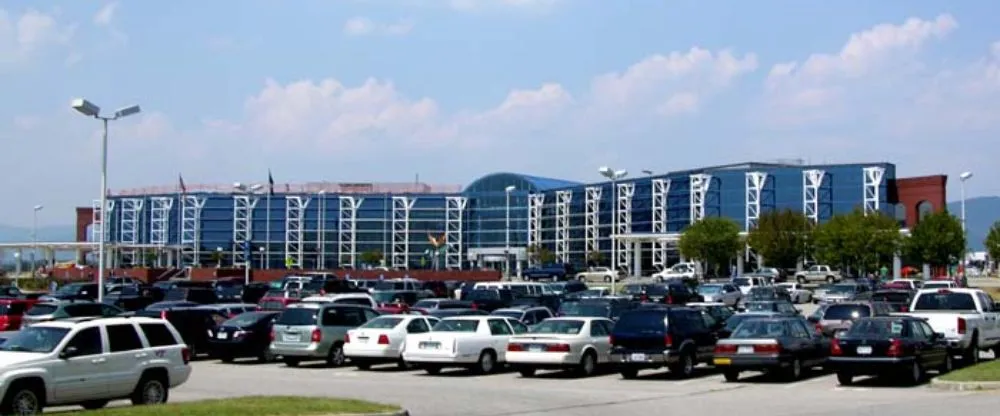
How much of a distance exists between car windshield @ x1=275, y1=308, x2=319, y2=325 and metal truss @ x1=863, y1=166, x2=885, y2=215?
79.6 meters

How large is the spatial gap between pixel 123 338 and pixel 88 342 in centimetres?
65

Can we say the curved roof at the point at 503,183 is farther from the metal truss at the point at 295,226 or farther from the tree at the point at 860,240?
the tree at the point at 860,240

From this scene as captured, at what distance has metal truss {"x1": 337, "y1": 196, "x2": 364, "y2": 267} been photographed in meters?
129

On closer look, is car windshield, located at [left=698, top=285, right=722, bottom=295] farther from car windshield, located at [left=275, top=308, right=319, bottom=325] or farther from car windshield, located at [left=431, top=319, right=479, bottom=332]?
car windshield, located at [left=431, top=319, right=479, bottom=332]

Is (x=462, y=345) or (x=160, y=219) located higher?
(x=160, y=219)

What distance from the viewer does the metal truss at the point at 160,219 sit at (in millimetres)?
133750

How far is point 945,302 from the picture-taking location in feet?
99.6

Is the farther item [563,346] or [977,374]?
[563,346]

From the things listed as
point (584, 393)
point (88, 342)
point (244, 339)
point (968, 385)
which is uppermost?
point (88, 342)

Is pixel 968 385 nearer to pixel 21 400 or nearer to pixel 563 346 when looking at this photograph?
pixel 563 346

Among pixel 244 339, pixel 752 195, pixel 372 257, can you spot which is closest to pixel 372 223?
pixel 372 257

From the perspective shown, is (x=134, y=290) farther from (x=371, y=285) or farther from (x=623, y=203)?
(x=623, y=203)

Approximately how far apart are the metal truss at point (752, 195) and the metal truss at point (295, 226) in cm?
4484

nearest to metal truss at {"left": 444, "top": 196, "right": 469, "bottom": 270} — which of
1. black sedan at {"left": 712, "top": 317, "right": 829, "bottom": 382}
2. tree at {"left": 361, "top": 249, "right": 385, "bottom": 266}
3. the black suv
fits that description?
tree at {"left": 361, "top": 249, "right": 385, "bottom": 266}
